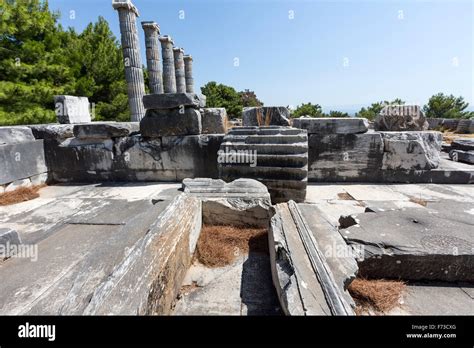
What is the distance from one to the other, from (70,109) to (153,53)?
22.3 ft

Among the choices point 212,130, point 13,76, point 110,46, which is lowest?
point 212,130

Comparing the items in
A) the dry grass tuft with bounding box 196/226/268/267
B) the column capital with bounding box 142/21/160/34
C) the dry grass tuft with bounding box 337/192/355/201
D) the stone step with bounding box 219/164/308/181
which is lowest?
the dry grass tuft with bounding box 196/226/268/267

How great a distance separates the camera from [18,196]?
11.1 ft

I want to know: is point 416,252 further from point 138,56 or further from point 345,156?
point 138,56

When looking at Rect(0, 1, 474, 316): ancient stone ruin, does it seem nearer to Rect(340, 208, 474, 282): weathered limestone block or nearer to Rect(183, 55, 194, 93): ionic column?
Rect(340, 208, 474, 282): weathered limestone block

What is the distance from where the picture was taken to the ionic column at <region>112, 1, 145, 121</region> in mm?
8711

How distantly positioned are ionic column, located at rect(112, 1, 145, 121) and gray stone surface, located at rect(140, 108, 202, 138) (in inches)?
248

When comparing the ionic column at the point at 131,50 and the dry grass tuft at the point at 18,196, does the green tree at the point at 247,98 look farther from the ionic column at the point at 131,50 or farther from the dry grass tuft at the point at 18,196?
the dry grass tuft at the point at 18,196

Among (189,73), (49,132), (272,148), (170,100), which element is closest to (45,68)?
(189,73)

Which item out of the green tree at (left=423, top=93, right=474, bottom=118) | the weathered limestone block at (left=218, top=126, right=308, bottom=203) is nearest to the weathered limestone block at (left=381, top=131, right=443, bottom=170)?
the weathered limestone block at (left=218, top=126, right=308, bottom=203)
